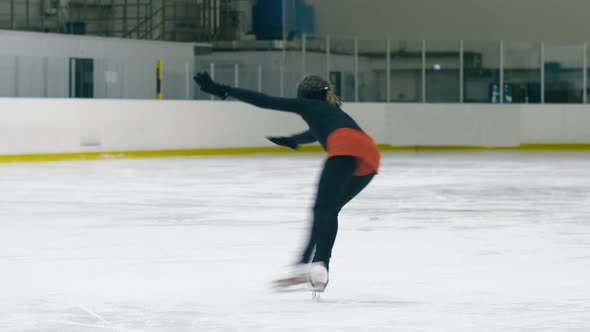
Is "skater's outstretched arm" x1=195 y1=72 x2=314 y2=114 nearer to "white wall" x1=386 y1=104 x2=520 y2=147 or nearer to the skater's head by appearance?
the skater's head

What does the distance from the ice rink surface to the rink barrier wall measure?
210 inches

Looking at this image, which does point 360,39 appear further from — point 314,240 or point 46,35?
point 314,240

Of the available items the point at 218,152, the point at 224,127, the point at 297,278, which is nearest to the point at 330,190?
the point at 297,278

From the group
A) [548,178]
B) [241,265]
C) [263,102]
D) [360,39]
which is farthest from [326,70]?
[263,102]

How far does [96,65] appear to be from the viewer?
23469 millimetres

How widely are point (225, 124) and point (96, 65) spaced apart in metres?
3.18

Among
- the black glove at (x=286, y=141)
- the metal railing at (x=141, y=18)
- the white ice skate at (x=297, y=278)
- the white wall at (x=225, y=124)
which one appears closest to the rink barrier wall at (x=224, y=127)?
the white wall at (x=225, y=124)

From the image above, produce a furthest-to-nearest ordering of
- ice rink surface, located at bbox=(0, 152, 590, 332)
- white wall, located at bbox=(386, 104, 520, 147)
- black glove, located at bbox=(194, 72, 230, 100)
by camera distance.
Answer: white wall, located at bbox=(386, 104, 520, 147) < black glove, located at bbox=(194, 72, 230, 100) < ice rink surface, located at bbox=(0, 152, 590, 332)

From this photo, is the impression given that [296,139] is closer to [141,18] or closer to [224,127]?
[224,127]

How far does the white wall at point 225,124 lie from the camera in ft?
70.0

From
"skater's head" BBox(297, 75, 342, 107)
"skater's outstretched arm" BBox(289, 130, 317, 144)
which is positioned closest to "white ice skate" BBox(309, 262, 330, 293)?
"skater's outstretched arm" BBox(289, 130, 317, 144)

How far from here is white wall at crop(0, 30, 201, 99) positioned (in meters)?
22.5

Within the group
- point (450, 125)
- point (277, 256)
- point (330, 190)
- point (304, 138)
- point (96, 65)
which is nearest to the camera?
point (330, 190)

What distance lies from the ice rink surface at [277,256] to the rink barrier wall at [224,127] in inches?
210
